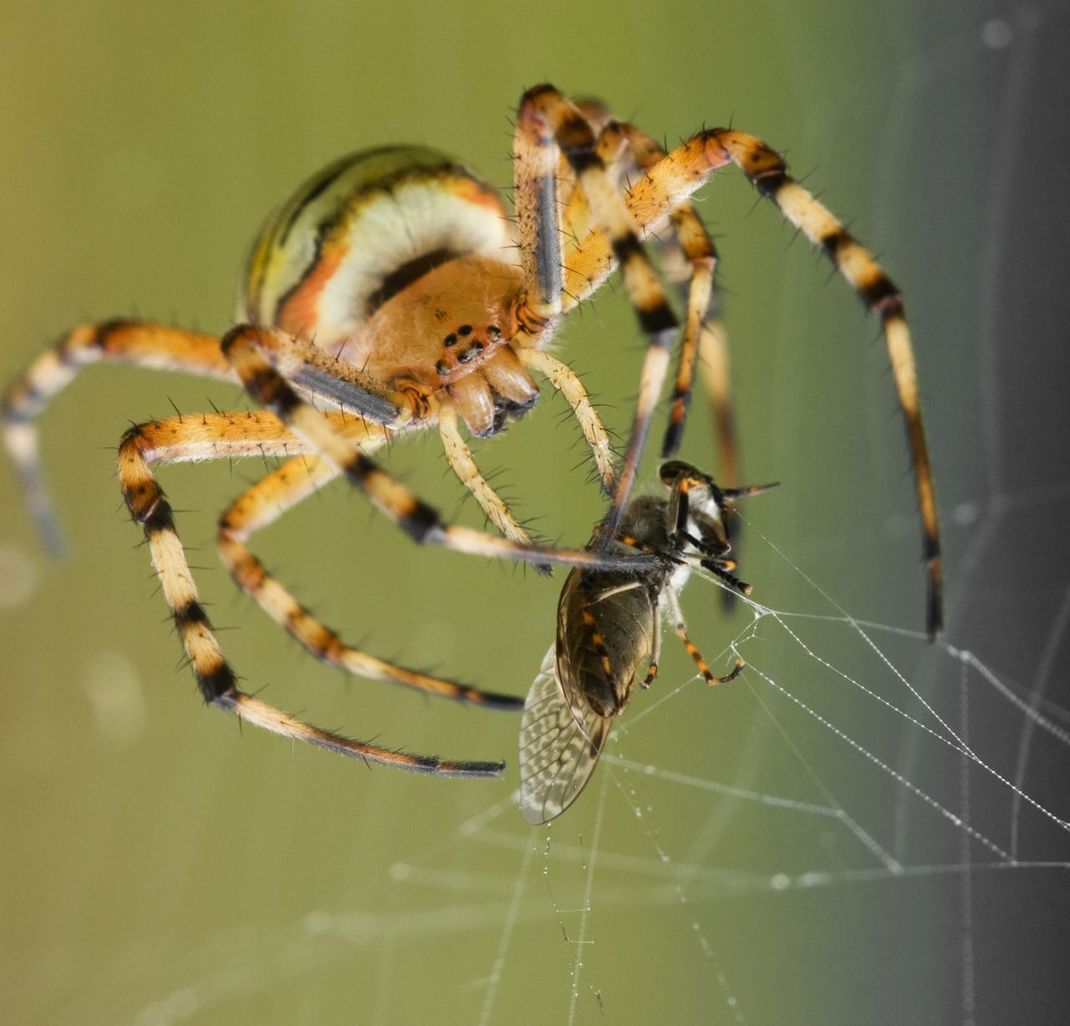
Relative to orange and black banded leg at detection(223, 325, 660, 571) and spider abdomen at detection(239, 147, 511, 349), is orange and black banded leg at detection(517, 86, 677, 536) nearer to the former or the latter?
orange and black banded leg at detection(223, 325, 660, 571)

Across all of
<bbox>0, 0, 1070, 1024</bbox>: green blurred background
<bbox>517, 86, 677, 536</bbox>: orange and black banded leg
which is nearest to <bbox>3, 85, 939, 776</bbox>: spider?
<bbox>517, 86, 677, 536</bbox>: orange and black banded leg

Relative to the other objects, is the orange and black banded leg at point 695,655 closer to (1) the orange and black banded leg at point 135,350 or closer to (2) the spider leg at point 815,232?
(2) the spider leg at point 815,232

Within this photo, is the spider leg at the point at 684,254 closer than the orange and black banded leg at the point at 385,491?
No

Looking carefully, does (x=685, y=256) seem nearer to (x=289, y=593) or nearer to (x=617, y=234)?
(x=617, y=234)

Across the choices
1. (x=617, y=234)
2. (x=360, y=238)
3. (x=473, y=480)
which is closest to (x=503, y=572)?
(x=360, y=238)

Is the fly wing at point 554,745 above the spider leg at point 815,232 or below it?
below

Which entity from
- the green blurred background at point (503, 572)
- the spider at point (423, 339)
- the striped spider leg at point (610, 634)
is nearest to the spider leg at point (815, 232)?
the spider at point (423, 339)

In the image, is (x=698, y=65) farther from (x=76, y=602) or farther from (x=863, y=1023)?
(x=863, y=1023)

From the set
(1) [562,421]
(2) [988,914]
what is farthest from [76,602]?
(2) [988,914]
